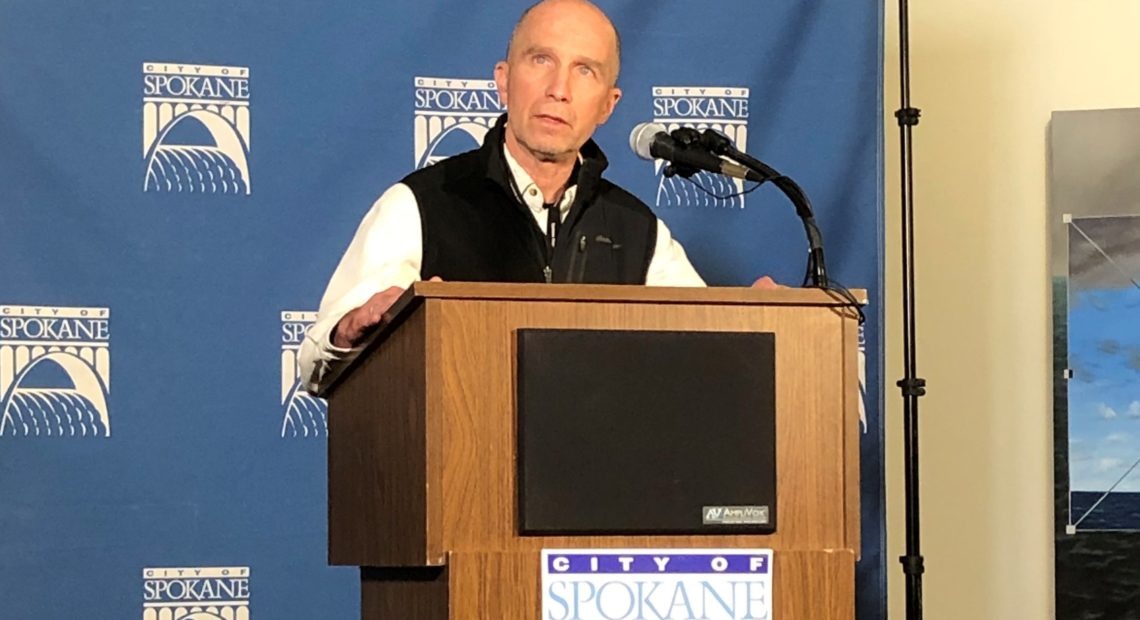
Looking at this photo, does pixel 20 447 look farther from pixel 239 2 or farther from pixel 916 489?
pixel 916 489

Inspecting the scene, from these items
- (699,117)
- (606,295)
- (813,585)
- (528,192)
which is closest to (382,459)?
(606,295)

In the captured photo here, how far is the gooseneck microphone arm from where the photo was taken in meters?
1.74

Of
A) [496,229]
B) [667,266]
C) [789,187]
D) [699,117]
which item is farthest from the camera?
[699,117]

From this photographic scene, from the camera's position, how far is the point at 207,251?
2824mm

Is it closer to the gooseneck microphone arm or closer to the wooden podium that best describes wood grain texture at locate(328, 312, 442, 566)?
the wooden podium

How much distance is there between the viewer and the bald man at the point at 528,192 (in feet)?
6.83

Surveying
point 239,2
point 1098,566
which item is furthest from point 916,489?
point 239,2

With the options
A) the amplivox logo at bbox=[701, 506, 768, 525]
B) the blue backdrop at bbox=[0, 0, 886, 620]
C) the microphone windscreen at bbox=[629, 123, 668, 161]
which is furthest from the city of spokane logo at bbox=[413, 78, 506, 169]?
the amplivox logo at bbox=[701, 506, 768, 525]

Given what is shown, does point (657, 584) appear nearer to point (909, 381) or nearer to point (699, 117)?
point (909, 381)

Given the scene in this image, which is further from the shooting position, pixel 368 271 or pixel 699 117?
pixel 699 117

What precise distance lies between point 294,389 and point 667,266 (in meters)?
0.88

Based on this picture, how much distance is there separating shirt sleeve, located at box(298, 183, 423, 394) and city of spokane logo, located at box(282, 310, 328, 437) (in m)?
0.80

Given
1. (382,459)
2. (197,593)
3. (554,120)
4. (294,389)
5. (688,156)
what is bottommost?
(197,593)

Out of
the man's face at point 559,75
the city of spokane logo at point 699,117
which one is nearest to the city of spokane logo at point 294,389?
the city of spokane logo at point 699,117
